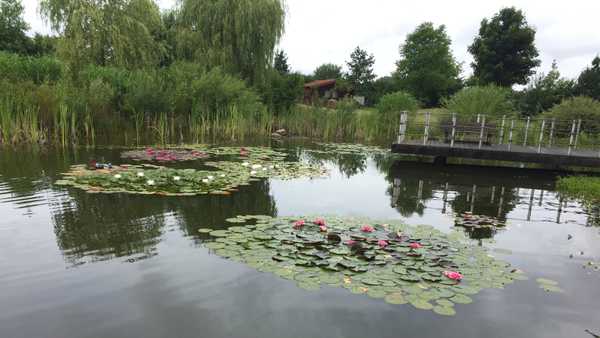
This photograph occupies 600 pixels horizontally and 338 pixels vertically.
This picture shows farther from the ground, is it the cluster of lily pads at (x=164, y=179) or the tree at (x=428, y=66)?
the tree at (x=428, y=66)

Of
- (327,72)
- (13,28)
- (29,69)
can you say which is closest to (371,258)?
(29,69)

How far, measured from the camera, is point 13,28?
3500 centimetres

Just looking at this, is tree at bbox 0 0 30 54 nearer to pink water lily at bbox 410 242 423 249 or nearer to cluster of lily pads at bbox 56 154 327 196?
cluster of lily pads at bbox 56 154 327 196

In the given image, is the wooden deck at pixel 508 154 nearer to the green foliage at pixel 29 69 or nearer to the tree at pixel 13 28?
the green foliage at pixel 29 69

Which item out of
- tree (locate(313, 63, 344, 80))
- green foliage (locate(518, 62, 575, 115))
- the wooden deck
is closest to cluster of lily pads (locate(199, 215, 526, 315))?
the wooden deck

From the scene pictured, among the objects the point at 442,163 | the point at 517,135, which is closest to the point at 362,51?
the point at 517,135

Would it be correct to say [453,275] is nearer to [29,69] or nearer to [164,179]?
[164,179]

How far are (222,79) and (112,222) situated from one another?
1203cm

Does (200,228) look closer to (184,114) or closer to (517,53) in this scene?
(184,114)

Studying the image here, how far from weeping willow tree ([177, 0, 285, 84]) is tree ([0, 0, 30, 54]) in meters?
18.0

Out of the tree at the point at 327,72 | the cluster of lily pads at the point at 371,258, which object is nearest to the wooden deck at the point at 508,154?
the cluster of lily pads at the point at 371,258

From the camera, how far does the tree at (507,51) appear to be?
3488 centimetres

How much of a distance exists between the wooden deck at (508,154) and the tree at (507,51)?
1046 inches

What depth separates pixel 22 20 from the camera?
38.8 meters
